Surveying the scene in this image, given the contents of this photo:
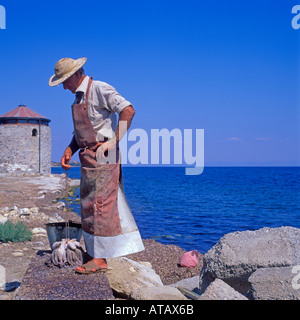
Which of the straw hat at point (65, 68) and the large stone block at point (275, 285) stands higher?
the straw hat at point (65, 68)

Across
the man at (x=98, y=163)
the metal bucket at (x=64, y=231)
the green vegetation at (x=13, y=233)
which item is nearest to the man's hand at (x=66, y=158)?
the man at (x=98, y=163)

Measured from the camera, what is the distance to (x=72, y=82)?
4297mm

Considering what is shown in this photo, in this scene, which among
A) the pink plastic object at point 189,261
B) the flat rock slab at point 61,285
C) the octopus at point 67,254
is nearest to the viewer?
the flat rock slab at point 61,285

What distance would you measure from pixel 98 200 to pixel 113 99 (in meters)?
1.07

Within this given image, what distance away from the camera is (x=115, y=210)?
166 inches

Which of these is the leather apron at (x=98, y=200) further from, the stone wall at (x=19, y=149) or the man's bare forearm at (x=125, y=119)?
the stone wall at (x=19, y=149)

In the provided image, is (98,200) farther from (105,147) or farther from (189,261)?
(189,261)

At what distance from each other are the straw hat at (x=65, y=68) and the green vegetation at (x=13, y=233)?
4701 millimetres

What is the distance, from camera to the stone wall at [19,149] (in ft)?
119
